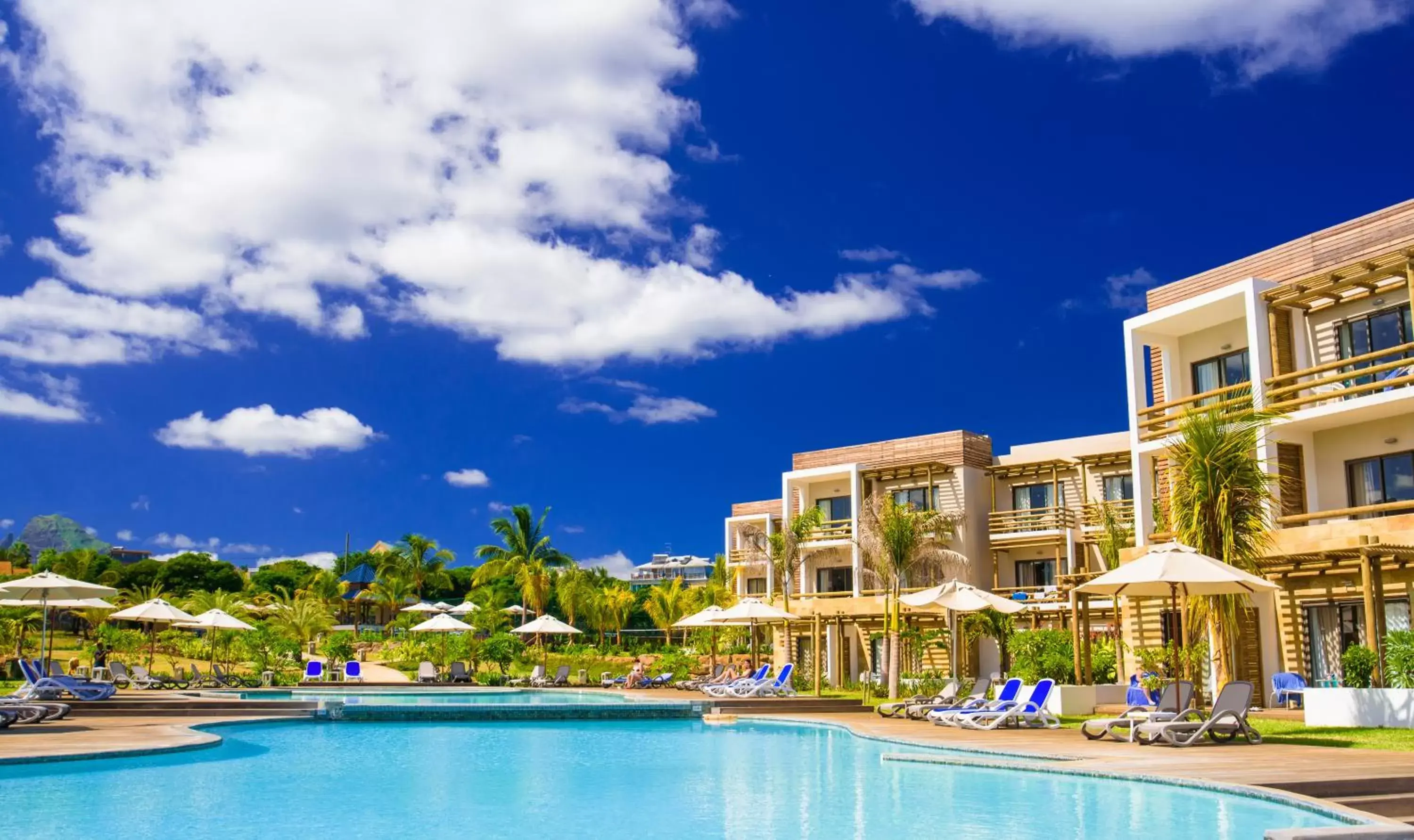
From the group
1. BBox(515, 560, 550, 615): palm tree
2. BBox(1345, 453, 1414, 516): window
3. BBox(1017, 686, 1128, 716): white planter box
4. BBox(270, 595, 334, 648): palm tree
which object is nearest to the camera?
BBox(1017, 686, 1128, 716): white planter box

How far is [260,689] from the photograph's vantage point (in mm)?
29953

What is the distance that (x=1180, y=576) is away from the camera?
47.8 feet

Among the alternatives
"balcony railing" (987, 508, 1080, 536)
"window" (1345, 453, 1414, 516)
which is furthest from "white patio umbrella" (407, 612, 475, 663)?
"window" (1345, 453, 1414, 516)

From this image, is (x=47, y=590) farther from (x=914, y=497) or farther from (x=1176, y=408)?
(x=914, y=497)

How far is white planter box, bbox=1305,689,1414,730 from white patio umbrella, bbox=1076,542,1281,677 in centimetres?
183

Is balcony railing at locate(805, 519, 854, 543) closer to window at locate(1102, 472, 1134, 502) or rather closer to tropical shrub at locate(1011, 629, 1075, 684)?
window at locate(1102, 472, 1134, 502)

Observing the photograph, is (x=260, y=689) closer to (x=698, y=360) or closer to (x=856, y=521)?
(x=856, y=521)

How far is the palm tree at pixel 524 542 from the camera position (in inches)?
2393

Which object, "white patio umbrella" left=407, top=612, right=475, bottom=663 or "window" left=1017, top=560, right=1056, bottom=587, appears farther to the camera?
"window" left=1017, top=560, right=1056, bottom=587

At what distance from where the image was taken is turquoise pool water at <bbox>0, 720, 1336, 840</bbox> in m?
9.55

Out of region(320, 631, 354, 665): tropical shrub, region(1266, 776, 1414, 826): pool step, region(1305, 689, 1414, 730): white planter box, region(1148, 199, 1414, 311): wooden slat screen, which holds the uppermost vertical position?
region(1148, 199, 1414, 311): wooden slat screen

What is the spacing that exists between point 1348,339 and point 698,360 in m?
103

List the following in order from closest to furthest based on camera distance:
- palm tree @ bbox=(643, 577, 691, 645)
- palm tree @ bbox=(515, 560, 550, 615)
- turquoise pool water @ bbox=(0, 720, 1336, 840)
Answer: turquoise pool water @ bbox=(0, 720, 1336, 840)
palm tree @ bbox=(515, 560, 550, 615)
palm tree @ bbox=(643, 577, 691, 645)

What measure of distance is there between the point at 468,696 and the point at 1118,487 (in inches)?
792
